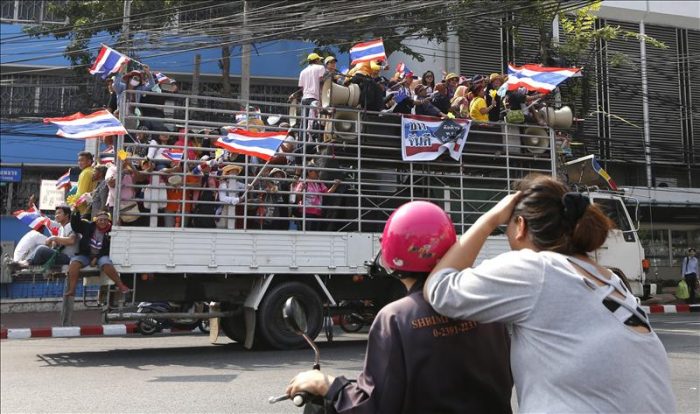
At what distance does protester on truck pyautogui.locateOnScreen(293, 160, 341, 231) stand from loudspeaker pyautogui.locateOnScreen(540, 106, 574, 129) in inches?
149

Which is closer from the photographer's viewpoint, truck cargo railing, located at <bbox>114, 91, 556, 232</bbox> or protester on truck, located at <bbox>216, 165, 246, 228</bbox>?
truck cargo railing, located at <bbox>114, 91, 556, 232</bbox>

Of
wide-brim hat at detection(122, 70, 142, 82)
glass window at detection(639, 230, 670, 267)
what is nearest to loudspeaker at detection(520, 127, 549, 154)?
wide-brim hat at detection(122, 70, 142, 82)

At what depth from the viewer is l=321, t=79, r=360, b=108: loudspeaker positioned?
8984 millimetres

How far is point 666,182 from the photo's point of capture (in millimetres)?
20203

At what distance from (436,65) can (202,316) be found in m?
13.2

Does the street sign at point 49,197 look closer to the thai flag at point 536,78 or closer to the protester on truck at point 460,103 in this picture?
the protester on truck at point 460,103

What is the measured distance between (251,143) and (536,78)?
4.94 meters

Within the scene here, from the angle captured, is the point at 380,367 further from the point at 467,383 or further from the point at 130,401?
the point at 130,401

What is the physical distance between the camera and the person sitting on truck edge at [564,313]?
1619mm

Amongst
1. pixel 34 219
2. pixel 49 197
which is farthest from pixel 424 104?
pixel 49 197

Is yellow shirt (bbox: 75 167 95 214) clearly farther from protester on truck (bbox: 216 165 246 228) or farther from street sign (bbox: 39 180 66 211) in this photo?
street sign (bbox: 39 180 66 211)

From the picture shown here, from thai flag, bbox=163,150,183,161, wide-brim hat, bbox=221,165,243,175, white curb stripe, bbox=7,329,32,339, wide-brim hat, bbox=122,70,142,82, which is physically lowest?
white curb stripe, bbox=7,329,32,339

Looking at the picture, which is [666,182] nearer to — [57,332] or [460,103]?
[460,103]

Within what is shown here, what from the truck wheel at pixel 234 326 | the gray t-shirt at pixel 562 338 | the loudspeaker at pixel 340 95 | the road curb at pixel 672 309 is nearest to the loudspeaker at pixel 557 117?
the loudspeaker at pixel 340 95
